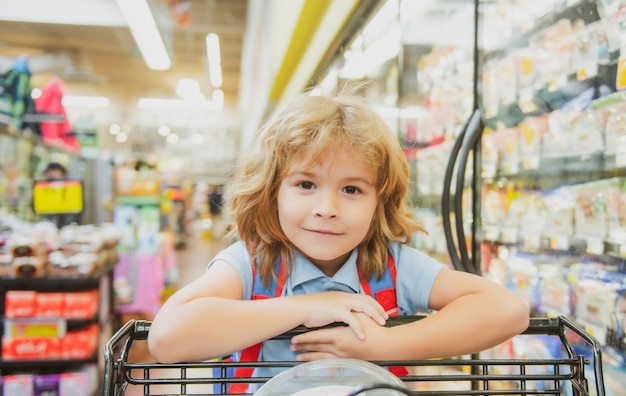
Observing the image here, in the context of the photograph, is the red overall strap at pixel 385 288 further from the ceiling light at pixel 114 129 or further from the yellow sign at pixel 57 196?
the ceiling light at pixel 114 129

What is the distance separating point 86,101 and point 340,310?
1868 cm

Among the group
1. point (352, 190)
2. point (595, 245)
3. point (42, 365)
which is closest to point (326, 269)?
point (352, 190)

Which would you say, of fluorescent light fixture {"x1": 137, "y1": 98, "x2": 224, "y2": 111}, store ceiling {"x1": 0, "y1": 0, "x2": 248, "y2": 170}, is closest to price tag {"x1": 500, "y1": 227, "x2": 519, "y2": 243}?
store ceiling {"x1": 0, "y1": 0, "x2": 248, "y2": 170}

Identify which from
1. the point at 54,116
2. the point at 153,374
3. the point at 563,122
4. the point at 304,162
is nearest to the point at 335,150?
the point at 304,162

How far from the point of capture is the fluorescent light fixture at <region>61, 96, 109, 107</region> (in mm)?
16938

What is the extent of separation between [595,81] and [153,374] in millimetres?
3194

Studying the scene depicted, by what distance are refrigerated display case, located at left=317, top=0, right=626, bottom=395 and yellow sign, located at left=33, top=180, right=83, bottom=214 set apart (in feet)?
9.15

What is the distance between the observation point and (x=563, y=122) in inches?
72.9

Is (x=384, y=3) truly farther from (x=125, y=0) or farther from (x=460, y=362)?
(x=125, y=0)

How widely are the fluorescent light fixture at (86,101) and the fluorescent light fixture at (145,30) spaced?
10.8 meters

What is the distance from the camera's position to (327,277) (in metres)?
1.08

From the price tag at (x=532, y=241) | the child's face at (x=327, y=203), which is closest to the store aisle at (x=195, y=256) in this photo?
the price tag at (x=532, y=241)

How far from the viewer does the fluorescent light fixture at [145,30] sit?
5.22 meters

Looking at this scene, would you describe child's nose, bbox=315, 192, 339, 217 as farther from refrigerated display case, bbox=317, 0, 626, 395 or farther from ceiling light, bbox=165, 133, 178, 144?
ceiling light, bbox=165, 133, 178, 144
